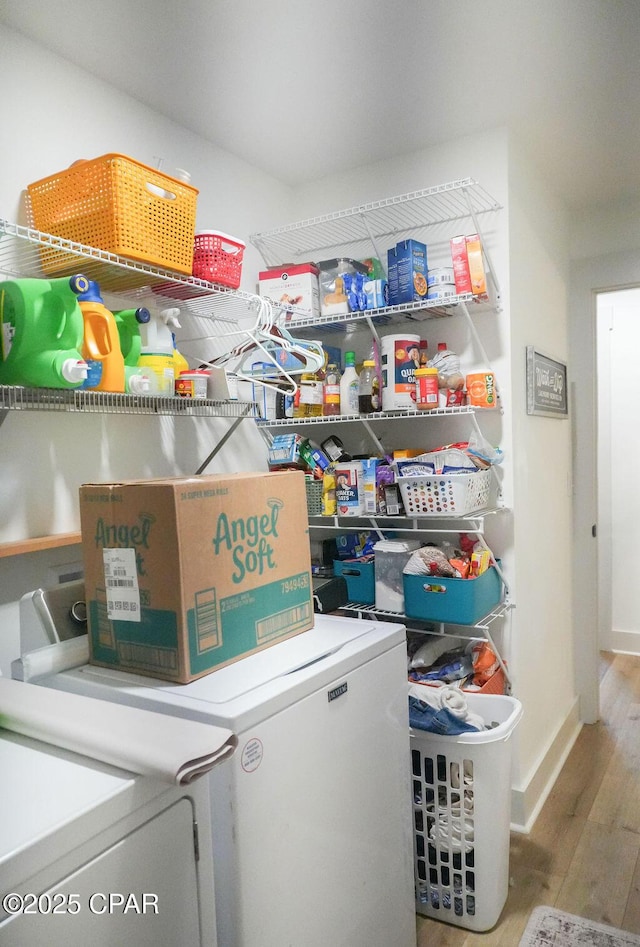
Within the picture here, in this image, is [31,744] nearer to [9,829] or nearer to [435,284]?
[9,829]

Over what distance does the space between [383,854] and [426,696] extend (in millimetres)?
495

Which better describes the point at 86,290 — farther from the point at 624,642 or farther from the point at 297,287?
the point at 624,642

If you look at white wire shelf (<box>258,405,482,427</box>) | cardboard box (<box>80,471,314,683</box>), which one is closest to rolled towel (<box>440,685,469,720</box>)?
cardboard box (<box>80,471,314,683</box>)

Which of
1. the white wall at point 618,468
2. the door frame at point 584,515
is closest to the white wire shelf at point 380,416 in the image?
the door frame at point 584,515

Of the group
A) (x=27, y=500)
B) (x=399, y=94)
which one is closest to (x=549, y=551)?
(x=399, y=94)

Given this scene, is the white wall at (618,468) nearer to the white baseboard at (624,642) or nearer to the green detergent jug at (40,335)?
the white baseboard at (624,642)

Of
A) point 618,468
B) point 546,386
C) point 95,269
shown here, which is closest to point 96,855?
point 95,269

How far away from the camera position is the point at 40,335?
52.6 inches

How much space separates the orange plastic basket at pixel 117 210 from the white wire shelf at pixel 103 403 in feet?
1.12

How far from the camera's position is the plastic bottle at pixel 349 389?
2.33 m

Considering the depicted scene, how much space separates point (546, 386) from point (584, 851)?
170 cm

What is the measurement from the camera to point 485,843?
181cm

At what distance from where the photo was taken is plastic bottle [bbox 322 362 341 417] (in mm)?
2357

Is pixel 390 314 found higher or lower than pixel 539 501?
higher
